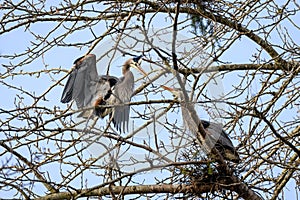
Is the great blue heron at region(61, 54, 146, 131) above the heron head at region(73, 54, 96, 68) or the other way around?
the other way around

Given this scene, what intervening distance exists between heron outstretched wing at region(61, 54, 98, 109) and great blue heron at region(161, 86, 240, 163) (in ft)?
3.96

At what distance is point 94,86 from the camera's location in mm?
6098

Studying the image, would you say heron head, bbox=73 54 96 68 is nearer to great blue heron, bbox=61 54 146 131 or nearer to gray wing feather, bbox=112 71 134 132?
great blue heron, bbox=61 54 146 131

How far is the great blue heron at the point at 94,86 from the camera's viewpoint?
5.72m

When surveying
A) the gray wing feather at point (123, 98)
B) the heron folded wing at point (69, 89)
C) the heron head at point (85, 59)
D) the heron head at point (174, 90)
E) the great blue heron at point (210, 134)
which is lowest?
the great blue heron at point (210, 134)

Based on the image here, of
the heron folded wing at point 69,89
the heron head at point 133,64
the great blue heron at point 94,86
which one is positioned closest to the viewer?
the heron head at point 133,64

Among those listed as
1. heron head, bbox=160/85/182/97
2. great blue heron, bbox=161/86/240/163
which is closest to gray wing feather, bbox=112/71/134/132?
heron head, bbox=160/85/182/97

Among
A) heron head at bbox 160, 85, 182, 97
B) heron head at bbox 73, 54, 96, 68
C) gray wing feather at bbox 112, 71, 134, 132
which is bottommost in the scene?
heron head at bbox 160, 85, 182, 97

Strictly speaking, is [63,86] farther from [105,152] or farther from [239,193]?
[239,193]

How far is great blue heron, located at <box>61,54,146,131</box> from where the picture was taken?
18.8ft

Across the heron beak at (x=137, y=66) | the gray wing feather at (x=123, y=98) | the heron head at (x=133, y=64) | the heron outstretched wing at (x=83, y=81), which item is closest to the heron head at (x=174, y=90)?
the gray wing feather at (x=123, y=98)

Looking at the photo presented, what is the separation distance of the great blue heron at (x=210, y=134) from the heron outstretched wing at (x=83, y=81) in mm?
1207

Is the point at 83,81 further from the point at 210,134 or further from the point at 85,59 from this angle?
the point at 210,134

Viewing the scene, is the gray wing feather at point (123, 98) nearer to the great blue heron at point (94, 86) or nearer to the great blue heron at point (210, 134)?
the great blue heron at point (94, 86)
